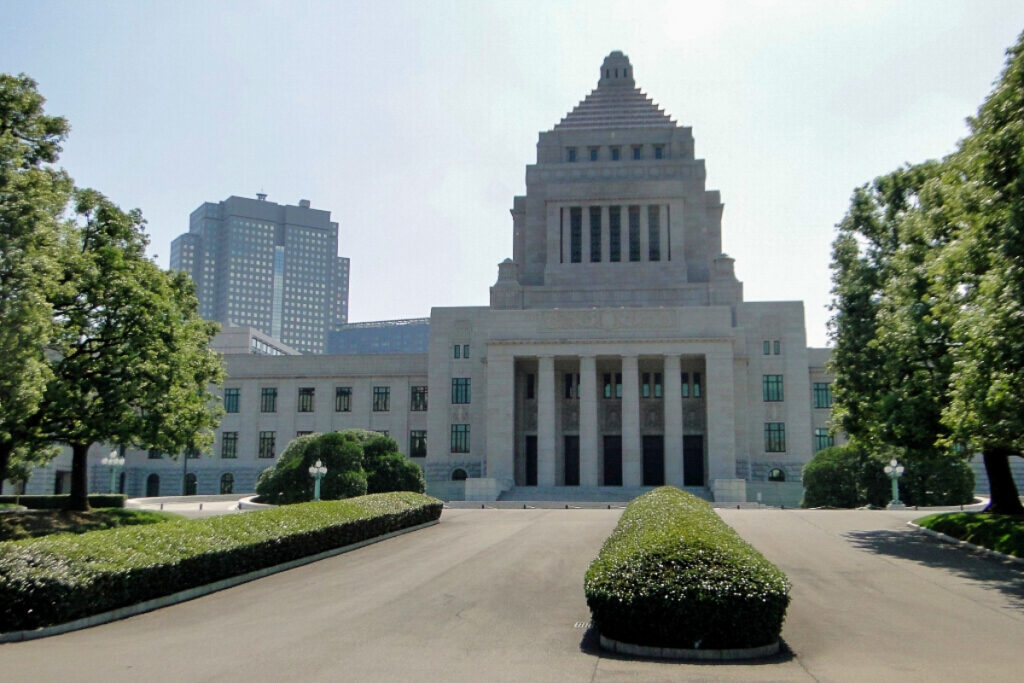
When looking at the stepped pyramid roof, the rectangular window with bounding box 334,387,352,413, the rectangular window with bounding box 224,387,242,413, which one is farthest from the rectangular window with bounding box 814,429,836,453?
the rectangular window with bounding box 224,387,242,413

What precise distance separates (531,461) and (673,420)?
11809mm

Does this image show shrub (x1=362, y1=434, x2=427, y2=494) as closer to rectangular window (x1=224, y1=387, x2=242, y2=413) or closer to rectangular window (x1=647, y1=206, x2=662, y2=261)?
rectangular window (x1=224, y1=387, x2=242, y2=413)

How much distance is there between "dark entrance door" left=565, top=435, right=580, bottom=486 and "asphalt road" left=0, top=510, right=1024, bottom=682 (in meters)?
39.4

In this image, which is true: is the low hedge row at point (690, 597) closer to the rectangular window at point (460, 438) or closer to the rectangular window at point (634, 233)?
the rectangular window at point (460, 438)

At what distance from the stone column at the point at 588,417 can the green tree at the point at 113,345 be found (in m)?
31.8

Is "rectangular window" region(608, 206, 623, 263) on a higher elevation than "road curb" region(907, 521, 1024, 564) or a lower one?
higher

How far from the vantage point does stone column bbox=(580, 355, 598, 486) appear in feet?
187

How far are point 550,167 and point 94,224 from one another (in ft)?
160

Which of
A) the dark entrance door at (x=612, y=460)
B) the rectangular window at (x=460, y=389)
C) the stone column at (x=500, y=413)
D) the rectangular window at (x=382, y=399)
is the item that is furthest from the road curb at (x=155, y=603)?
the rectangular window at (x=382, y=399)

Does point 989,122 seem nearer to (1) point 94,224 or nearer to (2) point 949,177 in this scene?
(2) point 949,177

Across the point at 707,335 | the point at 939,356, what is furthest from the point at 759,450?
the point at 939,356

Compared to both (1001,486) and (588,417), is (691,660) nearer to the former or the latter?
(1001,486)

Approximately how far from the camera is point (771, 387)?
206 ft

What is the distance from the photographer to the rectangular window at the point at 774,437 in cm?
6181
